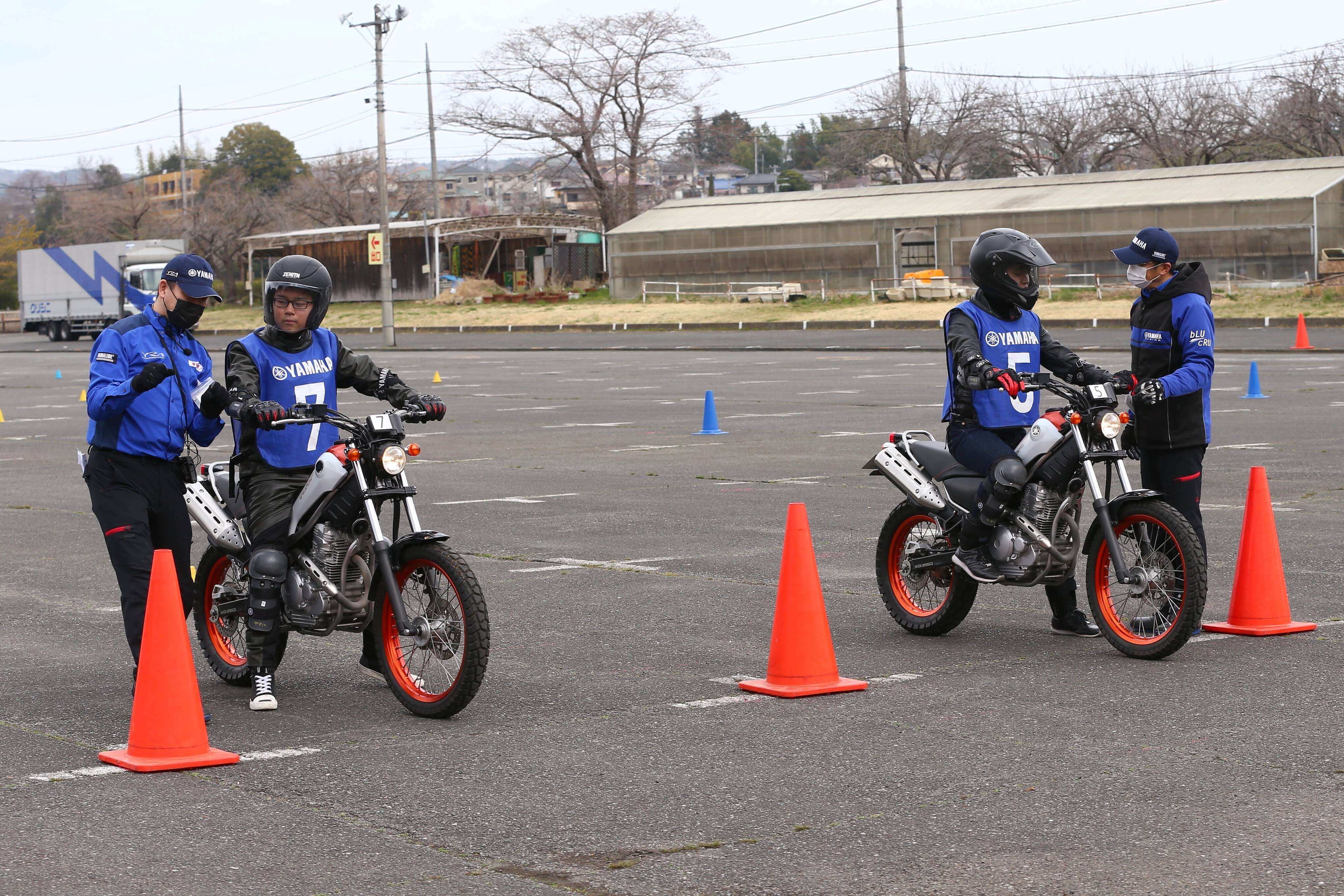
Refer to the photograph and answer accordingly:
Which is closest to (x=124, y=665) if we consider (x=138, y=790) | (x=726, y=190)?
(x=138, y=790)

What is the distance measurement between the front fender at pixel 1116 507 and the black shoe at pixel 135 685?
3895mm

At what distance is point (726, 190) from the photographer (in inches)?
7259

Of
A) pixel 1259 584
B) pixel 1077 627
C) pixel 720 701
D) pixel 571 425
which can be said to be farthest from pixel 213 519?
pixel 571 425

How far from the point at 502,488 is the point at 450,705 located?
835cm

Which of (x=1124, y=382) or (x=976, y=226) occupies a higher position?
(x=976, y=226)

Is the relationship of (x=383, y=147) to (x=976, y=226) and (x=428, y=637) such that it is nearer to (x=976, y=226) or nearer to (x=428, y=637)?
(x=976, y=226)

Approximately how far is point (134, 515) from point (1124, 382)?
4437mm

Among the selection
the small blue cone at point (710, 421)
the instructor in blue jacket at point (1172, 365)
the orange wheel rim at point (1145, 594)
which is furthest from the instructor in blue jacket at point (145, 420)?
the small blue cone at point (710, 421)

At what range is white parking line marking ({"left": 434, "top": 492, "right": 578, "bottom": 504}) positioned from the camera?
13875 millimetres

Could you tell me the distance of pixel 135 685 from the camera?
270 inches

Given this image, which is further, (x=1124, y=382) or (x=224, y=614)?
(x=1124, y=382)

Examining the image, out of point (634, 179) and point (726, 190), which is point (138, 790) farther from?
point (726, 190)

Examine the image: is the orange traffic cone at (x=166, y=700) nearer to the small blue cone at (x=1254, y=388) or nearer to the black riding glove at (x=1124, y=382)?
the black riding glove at (x=1124, y=382)

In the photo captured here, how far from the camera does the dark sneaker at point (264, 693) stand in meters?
6.87
